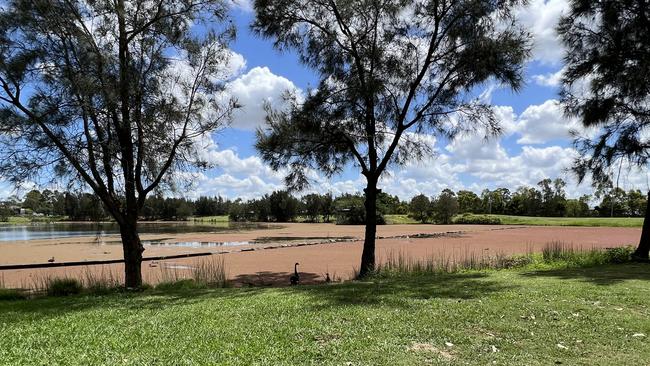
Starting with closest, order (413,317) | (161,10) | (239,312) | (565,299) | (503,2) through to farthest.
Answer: (413,317)
(239,312)
(565,299)
(161,10)
(503,2)

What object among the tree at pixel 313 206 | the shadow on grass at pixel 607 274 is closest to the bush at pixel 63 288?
the shadow on grass at pixel 607 274

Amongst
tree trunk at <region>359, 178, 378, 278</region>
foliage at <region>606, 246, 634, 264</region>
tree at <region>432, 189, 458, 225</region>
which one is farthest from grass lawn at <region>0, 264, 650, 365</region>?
tree at <region>432, 189, 458, 225</region>

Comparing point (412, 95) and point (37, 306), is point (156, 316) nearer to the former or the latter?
point (37, 306)

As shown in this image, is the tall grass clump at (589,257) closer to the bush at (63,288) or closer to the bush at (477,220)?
the bush at (63,288)

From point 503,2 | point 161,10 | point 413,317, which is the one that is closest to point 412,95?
point 503,2

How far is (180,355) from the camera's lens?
533cm

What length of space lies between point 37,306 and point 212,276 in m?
6.08

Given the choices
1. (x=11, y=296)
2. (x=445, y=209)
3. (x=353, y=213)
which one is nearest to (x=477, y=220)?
(x=445, y=209)

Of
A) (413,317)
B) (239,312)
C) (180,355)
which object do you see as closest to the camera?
(180,355)

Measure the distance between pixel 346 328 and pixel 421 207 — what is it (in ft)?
273

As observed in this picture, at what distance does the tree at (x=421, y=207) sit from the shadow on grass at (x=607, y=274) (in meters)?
72.7

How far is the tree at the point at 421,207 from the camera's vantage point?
3442 inches

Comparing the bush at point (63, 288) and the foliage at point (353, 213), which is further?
the foliage at point (353, 213)

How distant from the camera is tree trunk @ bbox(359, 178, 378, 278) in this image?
1603 cm
